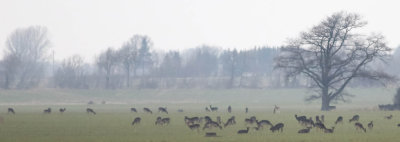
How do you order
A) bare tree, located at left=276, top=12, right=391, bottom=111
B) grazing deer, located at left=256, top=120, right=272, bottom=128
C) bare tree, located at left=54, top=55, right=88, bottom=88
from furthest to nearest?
bare tree, located at left=54, top=55, right=88, bottom=88 < bare tree, located at left=276, top=12, right=391, bottom=111 < grazing deer, located at left=256, top=120, right=272, bottom=128

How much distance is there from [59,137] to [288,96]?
3547 inches

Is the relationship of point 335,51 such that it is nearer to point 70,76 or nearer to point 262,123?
point 262,123

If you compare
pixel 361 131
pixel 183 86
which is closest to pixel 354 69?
pixel 361 131

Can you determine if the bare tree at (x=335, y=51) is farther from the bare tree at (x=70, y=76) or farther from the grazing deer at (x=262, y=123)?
the bare tree at (x=70, y=76)

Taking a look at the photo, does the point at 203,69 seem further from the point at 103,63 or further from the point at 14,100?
the point at 14,100

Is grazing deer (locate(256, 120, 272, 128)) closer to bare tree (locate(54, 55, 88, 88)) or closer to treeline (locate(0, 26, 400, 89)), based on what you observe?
treeline (locate(0, 26, 400, 89))

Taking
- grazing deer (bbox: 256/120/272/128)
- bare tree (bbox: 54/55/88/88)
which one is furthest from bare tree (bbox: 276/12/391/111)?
bare tree (bbox: 54/55/88/88)

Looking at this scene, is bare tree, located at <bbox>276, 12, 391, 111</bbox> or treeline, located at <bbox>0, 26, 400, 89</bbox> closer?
bare tree, located at <bbox>276, 12, 391, 111</bbox>

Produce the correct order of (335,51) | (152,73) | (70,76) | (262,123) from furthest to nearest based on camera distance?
(152,73) < (70,76) < (335,51) < (262,123)

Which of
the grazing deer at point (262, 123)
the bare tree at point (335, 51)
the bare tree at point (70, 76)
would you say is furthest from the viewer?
the bare tree at point (70, 76)

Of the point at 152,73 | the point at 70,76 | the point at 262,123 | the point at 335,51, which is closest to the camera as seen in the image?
the point at 262,123

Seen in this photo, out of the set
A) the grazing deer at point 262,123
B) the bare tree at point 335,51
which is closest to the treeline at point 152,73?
the bare tree at point 335,51

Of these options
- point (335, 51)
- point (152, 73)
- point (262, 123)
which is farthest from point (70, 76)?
point (262, 123)

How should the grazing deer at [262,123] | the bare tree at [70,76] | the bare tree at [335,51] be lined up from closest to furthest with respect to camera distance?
the grazing deer at [262,123] → the bare tree at [335,51] → the bare tree at [70,76]
